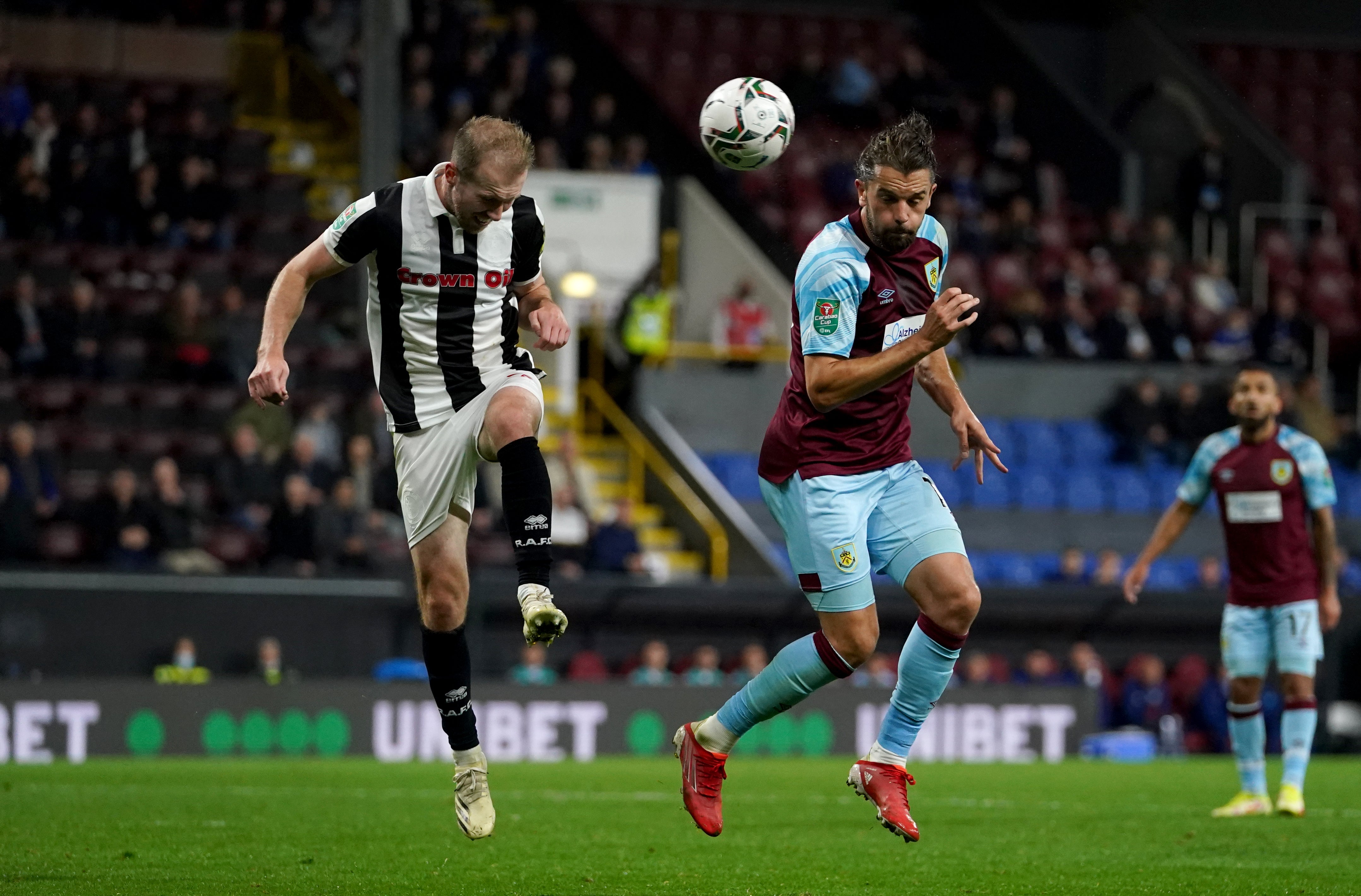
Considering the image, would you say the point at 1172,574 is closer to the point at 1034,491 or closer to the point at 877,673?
the point at 1034,491

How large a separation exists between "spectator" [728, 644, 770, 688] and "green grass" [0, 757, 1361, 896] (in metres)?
3.80

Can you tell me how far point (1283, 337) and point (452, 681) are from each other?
1771cm

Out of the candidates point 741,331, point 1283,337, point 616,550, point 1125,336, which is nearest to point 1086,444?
point 1125,336

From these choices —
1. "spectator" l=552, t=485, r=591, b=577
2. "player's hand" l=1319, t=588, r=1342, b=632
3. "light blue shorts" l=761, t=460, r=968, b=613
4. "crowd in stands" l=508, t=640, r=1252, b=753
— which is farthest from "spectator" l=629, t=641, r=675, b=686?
"light blue shorts" l=761, t=460, r=968, b=613

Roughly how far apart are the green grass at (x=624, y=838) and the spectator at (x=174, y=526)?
2991 millimetres

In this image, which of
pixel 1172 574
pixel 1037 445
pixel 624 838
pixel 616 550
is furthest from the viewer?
pixel 1037 445

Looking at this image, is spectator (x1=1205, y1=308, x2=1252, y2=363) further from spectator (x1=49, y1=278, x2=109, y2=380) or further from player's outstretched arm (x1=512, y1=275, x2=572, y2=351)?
player's outstretched arm (x1=512, y1=275, x2=572, y2=351)

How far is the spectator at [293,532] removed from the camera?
630 inches

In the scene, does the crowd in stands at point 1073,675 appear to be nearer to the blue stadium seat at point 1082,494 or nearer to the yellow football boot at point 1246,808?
the blue stadium seat at point 1082,494

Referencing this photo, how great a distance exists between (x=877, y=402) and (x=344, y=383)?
41.5 feet

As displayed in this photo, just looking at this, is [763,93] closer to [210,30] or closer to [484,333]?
[484,333]

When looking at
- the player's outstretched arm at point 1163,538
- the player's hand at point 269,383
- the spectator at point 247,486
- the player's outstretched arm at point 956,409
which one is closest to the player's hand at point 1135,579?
the player's outstretched arm at point 1163,538

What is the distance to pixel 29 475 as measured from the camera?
1579cm

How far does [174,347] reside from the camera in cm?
1778
